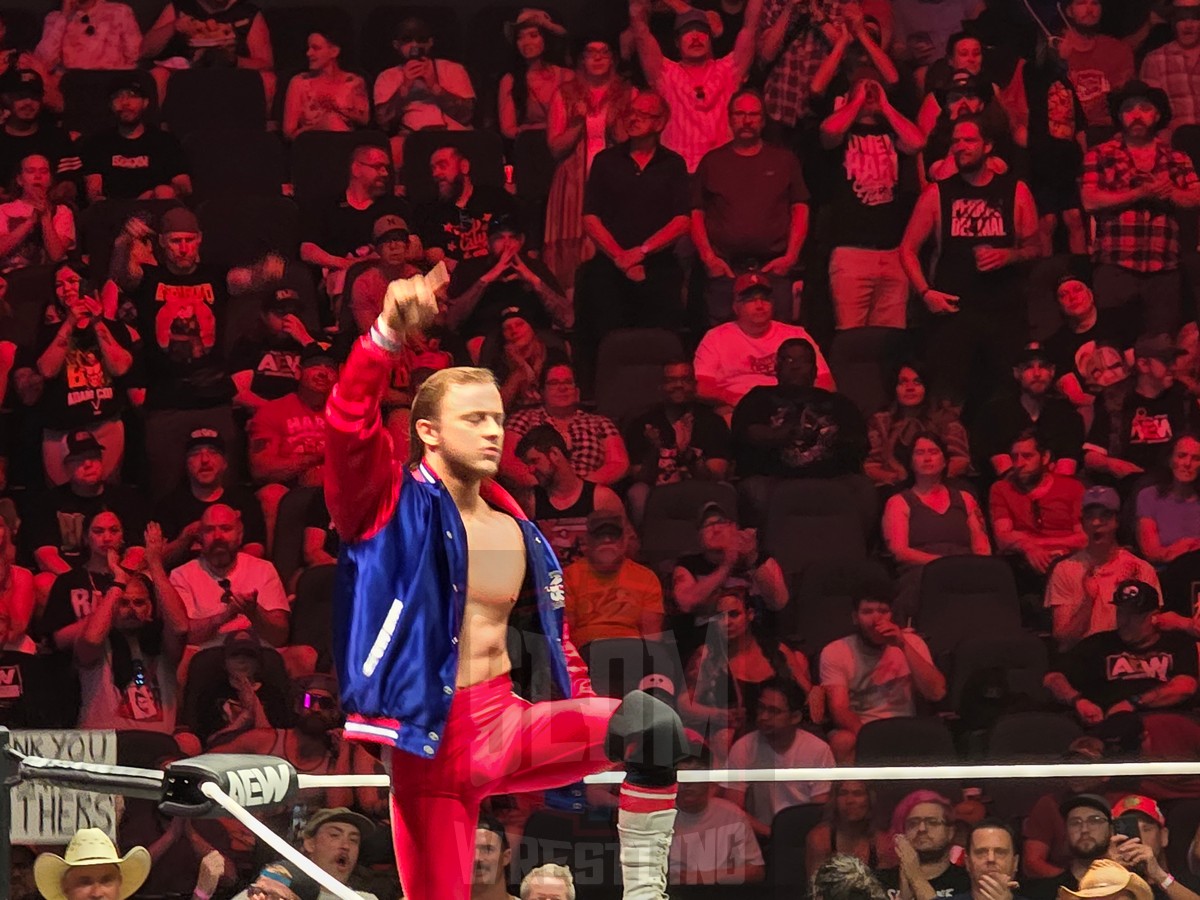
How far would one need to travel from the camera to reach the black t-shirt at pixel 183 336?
566cm

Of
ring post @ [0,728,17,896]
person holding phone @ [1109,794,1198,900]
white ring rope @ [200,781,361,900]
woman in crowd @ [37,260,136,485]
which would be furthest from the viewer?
woman in crowd @ [37,260,136,485]

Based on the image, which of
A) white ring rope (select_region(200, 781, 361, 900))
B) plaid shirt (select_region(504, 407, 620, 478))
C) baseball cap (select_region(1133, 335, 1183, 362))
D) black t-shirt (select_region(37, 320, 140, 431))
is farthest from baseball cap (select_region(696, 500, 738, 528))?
white ring rope (select_region(200, 781, 361, 900))

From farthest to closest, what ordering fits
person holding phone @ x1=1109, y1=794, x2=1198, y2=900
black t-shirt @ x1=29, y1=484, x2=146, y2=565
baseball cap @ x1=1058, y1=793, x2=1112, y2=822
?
black t-shirt @ x1=29, y1=484, x2=146, y2=565, baseball cap @ x1=1058, y1=793, x2=1112, y2=822, person holding phone @ x1=1109, y1=794, x2=1198, y2=900

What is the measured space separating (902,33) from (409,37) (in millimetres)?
1556

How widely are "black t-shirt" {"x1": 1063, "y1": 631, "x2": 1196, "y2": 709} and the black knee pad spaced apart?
3.01m

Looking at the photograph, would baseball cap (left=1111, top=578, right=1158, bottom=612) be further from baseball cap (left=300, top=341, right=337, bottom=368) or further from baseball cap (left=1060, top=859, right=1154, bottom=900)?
baseball cap (left=300, top=341, right=337, bottom=368)

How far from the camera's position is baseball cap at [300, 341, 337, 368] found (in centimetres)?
568

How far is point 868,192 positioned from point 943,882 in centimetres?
224

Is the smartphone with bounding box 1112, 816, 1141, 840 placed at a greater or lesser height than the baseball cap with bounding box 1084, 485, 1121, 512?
lesser

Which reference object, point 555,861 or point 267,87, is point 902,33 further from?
point 555,861

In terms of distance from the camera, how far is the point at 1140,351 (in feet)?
19.8

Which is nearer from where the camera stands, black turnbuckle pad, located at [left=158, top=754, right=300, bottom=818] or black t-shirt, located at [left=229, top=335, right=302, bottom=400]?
black turnbuckle pad, located at [left=158, top=754, right=300, bottom=818]

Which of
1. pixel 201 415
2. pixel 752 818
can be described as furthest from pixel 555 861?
pixel 201 415

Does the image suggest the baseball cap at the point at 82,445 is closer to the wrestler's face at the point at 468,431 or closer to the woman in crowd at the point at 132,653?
the woman in crowd at the point at 132,653
